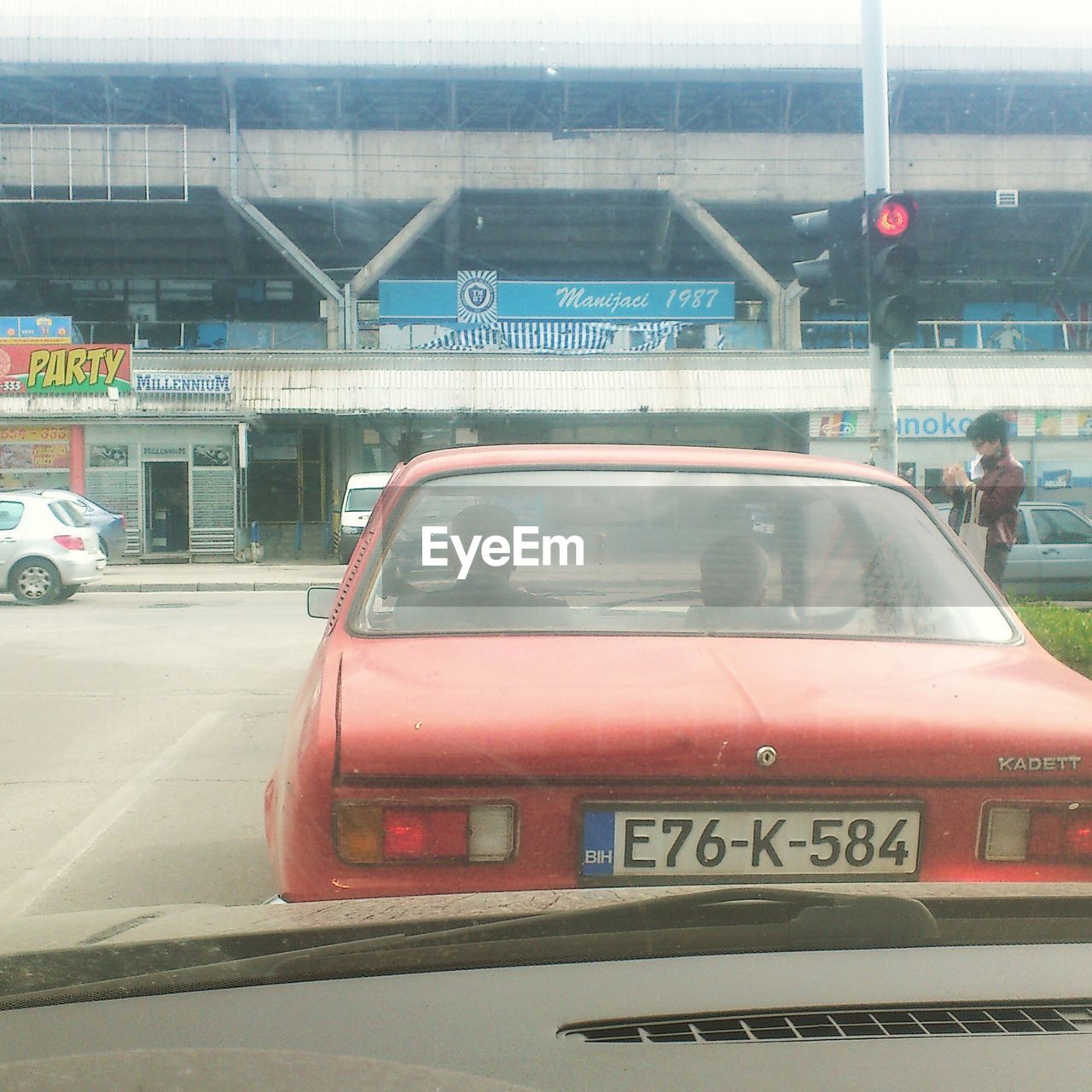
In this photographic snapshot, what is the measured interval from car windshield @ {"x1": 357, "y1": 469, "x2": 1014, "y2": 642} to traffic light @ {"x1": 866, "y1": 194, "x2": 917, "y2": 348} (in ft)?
18.9

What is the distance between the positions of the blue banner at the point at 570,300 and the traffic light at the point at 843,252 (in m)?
18.7

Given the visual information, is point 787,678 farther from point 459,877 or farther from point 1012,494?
point 1012,494

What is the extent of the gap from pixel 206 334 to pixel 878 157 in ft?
65.8

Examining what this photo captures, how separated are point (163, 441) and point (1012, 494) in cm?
1978

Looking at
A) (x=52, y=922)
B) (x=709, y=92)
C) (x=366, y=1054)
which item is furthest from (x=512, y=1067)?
(x=709, y=92)

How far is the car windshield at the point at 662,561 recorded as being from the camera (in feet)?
9.35

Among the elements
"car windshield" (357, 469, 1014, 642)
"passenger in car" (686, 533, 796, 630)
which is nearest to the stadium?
"car windshield" (357, 469, 1014, 642)

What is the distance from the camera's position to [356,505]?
68.6 ft

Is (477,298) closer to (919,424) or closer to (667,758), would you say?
(919,424)

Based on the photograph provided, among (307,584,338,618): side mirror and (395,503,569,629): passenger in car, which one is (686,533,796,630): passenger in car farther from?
(307,584,338,618): side mirror

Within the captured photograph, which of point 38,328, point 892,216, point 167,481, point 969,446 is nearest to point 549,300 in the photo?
point 167,481

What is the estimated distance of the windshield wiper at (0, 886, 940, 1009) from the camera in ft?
5.65

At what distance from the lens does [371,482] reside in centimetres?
2122

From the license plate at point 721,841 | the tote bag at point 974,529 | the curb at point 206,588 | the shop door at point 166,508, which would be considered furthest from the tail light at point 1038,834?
the shop door at point 166,508
